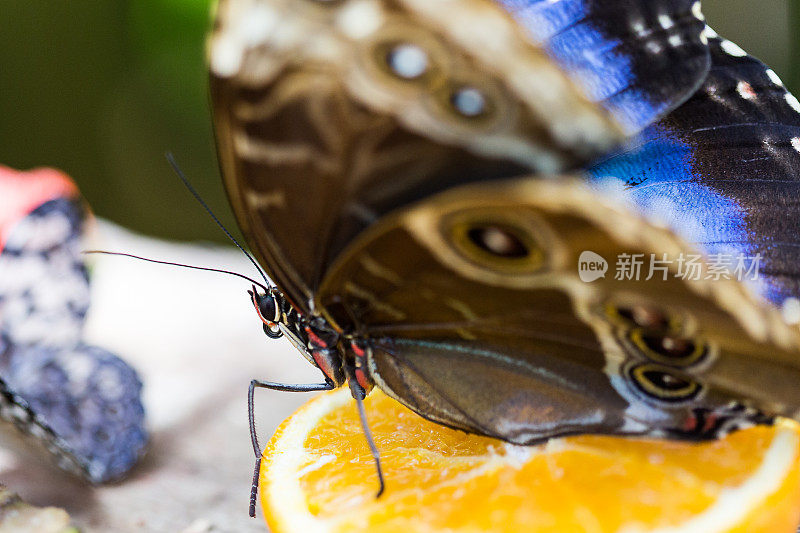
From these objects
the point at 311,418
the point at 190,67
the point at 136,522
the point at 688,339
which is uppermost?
the point at 688,339

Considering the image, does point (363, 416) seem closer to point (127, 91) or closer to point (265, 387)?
point (265, 387)

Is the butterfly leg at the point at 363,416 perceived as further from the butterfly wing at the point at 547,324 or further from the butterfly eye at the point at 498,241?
the butterfly eye at the point at 498,241

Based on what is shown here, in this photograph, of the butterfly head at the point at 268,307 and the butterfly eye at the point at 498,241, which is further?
the butterfly head at the point at 268,307

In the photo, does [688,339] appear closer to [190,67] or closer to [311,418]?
[311,418]

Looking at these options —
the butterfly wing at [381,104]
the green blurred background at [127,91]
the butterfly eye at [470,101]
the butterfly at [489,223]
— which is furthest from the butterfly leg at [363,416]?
the green blurred background at [127,91]

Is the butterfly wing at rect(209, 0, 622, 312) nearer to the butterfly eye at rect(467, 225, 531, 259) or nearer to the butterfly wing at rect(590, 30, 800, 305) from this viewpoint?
the butterfly eye at rect(467, 225, 531, 259)

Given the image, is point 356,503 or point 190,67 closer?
point 356,503

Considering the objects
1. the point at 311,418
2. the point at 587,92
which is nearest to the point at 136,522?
the point at 311,418
